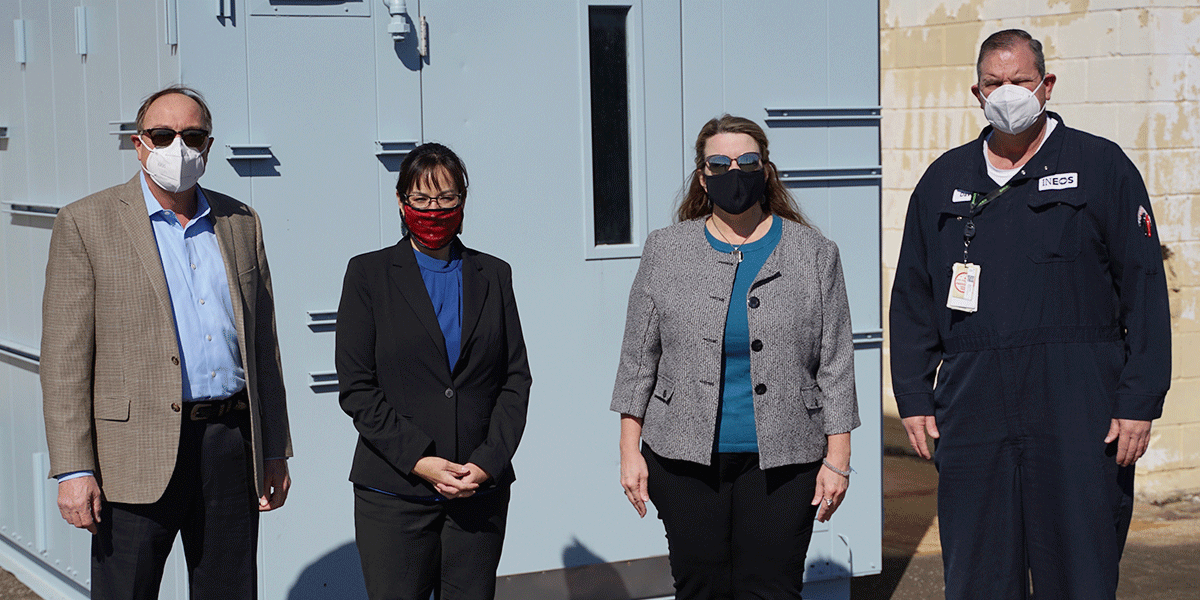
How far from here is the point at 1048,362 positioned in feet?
11.0

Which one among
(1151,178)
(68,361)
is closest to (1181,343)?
(1151,178)

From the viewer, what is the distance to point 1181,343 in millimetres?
7625

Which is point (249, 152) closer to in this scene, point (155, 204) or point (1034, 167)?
point (155, 204)

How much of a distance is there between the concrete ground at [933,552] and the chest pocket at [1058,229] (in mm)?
2814

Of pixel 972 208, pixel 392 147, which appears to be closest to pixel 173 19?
pixel 392 147

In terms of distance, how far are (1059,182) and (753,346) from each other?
96 cm

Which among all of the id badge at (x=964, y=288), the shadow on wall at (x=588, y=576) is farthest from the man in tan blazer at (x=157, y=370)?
the id badge at (x=964, y=288)

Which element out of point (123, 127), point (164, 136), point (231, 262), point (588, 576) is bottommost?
point (588, 576)

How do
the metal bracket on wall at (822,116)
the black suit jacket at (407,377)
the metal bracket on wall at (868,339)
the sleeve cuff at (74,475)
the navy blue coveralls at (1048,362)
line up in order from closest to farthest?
1. the sleeve cuff at (74,475)
2. the black suit jacket at (407,377)
3. the navy blue coveralls at (1048,362)
4. the metal bracket on wall at (822,116)
5. the metal bracket on wall at (868,339)

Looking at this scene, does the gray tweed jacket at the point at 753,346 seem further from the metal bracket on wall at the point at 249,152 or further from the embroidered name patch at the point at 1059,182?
the metal bracket on wall at the point at 249,152

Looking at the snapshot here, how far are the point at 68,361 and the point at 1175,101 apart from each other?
6582 millimetres

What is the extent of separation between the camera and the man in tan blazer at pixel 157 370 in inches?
123

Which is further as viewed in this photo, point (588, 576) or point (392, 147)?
point (588, 576)

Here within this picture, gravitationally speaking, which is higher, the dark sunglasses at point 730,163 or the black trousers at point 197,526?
the dark sunglasses at point 730,163
